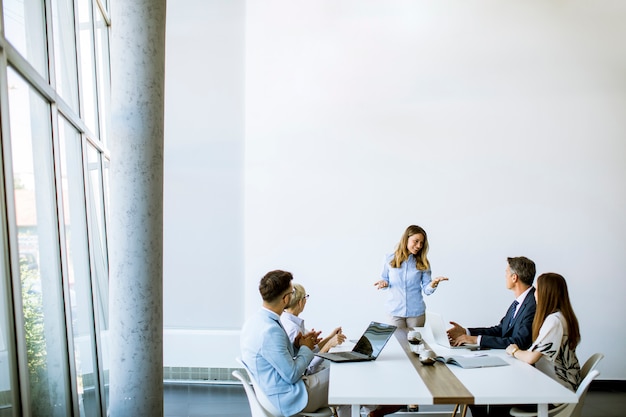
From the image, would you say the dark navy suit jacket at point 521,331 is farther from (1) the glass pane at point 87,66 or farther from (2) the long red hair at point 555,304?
(1) the glass pane at point 87,66

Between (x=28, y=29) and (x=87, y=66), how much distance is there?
191 centimetres

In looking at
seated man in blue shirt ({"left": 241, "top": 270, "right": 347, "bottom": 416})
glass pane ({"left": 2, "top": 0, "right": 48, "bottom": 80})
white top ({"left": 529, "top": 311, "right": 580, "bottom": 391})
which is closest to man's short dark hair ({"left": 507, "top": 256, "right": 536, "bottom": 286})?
white top ({"left": 529, "top": 311, "right": 580, "bottom": 391})

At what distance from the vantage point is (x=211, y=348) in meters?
6.25

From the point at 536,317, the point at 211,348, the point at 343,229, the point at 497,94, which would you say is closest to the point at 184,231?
the point at 211,348

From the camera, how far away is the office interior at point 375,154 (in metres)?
5.89

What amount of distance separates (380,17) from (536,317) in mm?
3809

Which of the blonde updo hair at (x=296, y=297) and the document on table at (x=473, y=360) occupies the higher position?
the blonde updo hair at (x=296, y=297)

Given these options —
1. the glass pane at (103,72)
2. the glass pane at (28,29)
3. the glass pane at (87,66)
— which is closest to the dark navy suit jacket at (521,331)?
the glass pane at (28,29)

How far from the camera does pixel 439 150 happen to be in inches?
238

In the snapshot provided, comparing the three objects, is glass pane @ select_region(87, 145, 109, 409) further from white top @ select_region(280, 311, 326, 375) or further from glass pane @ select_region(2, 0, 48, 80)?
white top @ select_region(280, 311, 326, 375)

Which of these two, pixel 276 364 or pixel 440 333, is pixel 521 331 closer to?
pixel 440 333

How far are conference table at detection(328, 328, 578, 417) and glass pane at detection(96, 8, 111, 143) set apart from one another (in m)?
3.60

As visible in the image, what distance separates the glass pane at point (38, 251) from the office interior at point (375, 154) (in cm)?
184

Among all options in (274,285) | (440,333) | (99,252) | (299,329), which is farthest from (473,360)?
(99,252)
